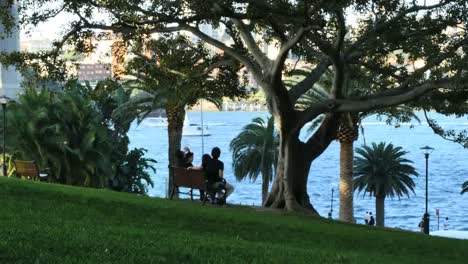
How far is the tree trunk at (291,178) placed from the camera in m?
17.0

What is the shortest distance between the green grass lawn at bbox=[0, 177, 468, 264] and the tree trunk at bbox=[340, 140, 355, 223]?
614 inches

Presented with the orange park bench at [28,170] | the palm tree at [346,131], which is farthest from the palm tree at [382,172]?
the orange park bench at [28,170]

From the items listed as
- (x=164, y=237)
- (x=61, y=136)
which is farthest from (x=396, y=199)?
(x=164, y=237)

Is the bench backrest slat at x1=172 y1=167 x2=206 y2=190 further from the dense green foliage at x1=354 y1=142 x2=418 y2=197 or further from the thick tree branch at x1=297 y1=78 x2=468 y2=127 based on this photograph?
the dense green foliage at x1=354 y1=142 x2=418 y2=197

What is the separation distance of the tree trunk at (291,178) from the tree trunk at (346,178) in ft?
34.7

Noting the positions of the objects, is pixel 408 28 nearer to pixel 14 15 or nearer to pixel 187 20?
pixel 187 20

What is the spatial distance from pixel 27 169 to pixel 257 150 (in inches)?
982

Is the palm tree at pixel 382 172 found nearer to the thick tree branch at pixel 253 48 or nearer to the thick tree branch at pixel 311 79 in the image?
the thick tree branch at pixel 311 79

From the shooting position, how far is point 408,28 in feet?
53.0

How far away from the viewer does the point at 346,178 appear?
94.1 feet

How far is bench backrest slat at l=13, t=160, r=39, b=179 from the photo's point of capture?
1831 cm

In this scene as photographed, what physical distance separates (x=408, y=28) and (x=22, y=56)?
896 cm

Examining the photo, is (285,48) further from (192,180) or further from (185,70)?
(185,70)

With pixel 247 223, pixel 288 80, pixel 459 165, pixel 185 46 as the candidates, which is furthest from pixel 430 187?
pixel 247 223
